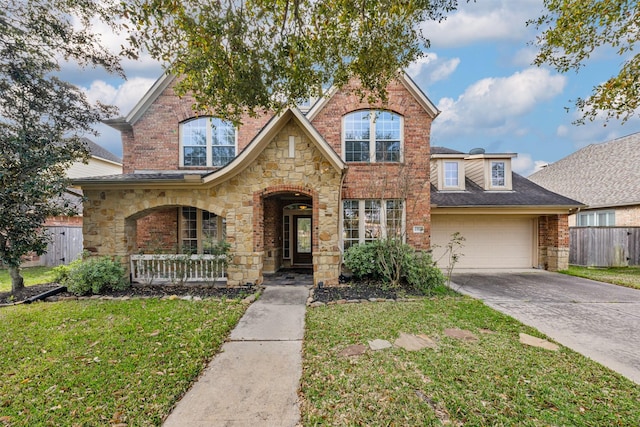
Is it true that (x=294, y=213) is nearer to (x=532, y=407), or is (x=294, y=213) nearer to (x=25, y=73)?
(x=25, y=73)

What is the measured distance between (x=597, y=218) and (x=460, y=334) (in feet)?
56.4

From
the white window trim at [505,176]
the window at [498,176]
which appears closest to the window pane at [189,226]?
the white window trim at [505,176]

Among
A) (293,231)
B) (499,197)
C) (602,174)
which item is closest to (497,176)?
(499,197)

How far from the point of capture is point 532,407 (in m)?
2.96

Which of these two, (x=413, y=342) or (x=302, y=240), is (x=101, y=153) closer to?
(x=302, y=240)

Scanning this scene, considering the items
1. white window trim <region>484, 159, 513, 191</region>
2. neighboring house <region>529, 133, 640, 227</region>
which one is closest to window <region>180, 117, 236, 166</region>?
white window trim <region>484, 159, 513, 191</region>

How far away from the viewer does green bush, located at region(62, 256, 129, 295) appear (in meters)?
7.07

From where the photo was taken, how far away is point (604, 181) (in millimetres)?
→ 16297

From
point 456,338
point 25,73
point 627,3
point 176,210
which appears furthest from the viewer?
point 176,210

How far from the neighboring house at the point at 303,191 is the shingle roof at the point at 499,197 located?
0.24 ft

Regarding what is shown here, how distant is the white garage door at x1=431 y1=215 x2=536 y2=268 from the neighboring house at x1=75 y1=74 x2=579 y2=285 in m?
0.05

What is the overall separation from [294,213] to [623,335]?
32.6ft

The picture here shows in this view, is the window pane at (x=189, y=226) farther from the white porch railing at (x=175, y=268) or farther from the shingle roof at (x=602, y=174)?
the shingle roof at (x=602, y=174)

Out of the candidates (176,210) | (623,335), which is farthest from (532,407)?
(176,210)
